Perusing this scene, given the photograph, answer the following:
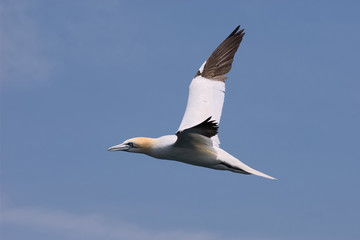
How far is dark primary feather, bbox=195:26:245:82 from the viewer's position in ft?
55.8

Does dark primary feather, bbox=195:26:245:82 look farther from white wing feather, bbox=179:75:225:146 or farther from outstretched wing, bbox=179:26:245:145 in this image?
white wing feather, bbox=179:75:225:146

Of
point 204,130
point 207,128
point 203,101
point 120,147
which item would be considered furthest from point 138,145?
point 207,128

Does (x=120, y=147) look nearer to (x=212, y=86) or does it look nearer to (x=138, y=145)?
(x=138, y=145)

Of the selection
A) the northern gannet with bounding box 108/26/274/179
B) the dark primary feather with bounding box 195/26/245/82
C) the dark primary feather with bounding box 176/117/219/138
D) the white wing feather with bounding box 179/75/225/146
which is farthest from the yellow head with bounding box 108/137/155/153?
the dark primary feather with bounding box 195/26/245/82

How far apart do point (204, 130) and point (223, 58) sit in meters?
6.23

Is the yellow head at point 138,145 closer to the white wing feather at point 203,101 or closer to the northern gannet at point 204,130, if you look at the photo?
the northern gannet at point 204,130

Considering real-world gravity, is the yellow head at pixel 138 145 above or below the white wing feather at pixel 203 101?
below

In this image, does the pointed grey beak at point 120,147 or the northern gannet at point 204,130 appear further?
the pointed grey beak at point 120,147

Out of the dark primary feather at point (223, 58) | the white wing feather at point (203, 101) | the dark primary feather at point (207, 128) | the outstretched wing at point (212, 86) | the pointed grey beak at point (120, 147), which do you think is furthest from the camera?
the dark primary feather at point (223, 58)

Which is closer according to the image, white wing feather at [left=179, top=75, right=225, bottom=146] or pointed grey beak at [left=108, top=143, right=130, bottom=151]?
pointed grey beak at [left=108, top=143, right=130, bottom=151]

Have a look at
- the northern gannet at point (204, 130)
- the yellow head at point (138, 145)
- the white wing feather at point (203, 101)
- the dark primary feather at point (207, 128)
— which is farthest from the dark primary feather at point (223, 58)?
the dark primary feather at point (207, 128)

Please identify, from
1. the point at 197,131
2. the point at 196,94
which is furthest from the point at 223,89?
the point at 197,131

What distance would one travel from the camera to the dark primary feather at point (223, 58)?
17000mm

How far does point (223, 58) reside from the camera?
17266 millimetres
